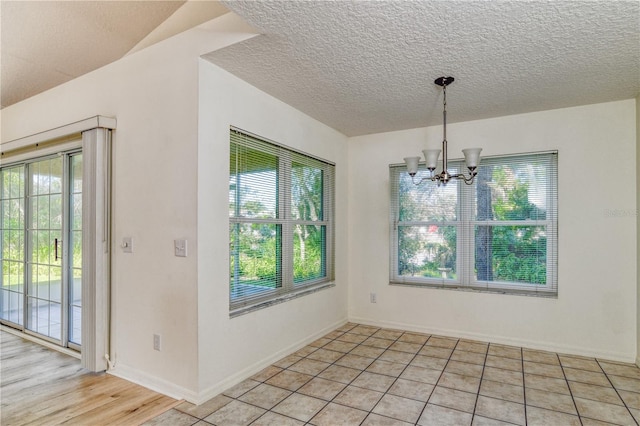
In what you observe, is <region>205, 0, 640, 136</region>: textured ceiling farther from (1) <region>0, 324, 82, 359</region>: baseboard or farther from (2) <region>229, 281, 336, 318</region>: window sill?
(1) <region>0, 324, 82, 359</region>: baseboard

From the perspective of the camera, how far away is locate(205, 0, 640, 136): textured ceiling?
1961 mm

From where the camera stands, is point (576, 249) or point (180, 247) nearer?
point (180, 247)

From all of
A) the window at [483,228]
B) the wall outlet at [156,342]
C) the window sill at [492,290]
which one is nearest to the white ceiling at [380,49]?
the window at [483,228]

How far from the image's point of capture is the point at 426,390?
2.69 meters

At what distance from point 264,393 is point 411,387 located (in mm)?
1141

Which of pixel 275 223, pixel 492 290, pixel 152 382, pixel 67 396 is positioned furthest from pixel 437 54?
pixel 67 396

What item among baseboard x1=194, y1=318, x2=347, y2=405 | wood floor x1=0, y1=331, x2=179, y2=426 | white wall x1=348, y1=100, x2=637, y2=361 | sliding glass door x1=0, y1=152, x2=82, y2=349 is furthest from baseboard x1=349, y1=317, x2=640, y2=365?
sliding glass door x1=0, y1=152, x2=82, y2=349

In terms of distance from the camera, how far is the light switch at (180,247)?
2.53 metres

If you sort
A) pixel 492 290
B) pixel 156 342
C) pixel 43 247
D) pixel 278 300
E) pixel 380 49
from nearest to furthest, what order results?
pixel 380 49 → pixel 156 342 → pixel 278 300 → pixel 43 247 → pixel 492 290

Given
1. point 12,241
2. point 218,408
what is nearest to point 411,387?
point 218,408

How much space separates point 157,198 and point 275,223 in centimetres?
110

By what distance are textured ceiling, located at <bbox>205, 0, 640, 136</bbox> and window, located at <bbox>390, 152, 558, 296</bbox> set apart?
747mm

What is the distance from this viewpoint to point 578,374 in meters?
2.99

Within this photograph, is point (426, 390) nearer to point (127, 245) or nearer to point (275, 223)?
point (275, 223)
